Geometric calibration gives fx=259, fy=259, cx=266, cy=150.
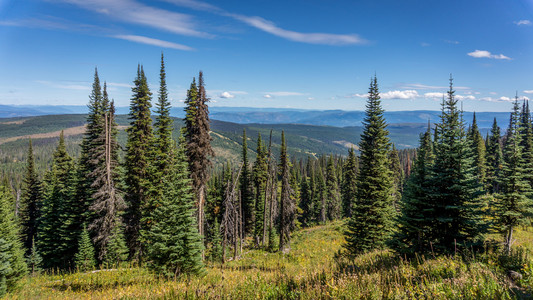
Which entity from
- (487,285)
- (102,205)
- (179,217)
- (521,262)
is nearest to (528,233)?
(521,262)

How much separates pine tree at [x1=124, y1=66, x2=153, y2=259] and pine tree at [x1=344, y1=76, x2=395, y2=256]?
20342 millimetres

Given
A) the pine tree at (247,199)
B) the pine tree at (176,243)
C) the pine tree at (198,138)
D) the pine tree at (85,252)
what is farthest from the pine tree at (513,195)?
the pine tree at (247,199)

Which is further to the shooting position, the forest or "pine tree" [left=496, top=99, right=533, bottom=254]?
"pine tree" [left=496, top=99, right=533, bottom=254]

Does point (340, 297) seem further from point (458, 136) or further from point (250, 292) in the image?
point (458, 136)

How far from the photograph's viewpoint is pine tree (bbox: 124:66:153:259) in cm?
2595

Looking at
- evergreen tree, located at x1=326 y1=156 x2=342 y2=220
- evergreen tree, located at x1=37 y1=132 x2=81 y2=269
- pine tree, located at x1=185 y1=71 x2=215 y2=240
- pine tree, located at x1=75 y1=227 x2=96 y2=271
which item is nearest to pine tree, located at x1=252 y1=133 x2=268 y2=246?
pine tree, located at x1=185 y1=71 x2=215 y2=240

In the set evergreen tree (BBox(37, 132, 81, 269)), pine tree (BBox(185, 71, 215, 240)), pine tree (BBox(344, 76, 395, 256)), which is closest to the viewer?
pine tree (BBox(344, 76, 395, 256))

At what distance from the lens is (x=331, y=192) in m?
72.9

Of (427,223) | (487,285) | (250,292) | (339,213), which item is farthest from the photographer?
(339,213)

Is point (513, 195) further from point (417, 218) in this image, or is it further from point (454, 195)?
point (417, 218)

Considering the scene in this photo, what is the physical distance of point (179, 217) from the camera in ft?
45.0

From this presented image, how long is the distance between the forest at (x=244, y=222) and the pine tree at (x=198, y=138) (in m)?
0.13

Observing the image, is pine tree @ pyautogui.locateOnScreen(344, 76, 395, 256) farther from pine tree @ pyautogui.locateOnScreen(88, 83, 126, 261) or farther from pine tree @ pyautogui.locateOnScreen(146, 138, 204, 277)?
pine tree @ pyautogui.locateOnScreen(88, 83, 126, 261)

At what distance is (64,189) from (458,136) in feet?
138
